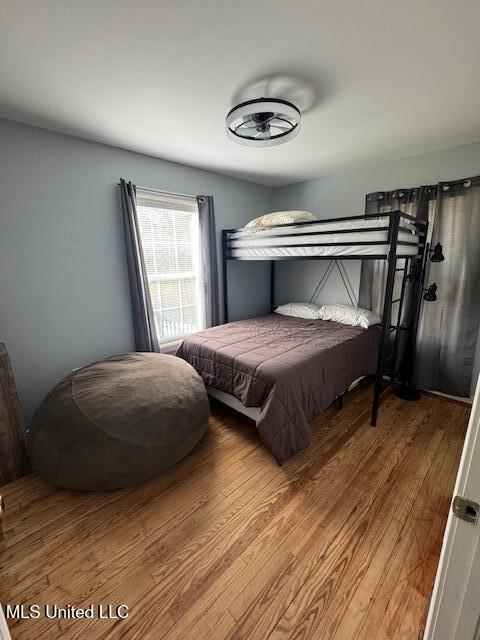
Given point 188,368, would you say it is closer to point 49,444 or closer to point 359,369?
point 49,444

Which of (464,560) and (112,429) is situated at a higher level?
(464,560)

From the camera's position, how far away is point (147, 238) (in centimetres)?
286

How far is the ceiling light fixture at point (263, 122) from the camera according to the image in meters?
1.61

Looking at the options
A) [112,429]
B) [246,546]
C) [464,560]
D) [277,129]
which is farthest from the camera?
[277,129]

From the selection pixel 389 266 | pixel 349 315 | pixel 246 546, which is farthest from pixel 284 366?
pixel 349 315

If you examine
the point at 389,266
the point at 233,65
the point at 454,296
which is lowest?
the point at 454,296

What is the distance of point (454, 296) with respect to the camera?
262 cm

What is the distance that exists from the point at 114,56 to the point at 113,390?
189cm

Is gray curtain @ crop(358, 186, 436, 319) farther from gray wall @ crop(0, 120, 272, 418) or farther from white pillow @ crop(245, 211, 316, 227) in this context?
gray wall @ crop(0, 120, 272, 418)

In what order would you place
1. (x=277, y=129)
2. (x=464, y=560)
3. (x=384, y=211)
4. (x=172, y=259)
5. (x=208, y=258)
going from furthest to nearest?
1. (x=208, y=258)
2. (x=172, y=259)
3. (x=384, y=211)
4. (x=277, y=129)
5. (x=464, y=560)

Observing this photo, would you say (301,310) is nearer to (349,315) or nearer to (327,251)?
(349,315)

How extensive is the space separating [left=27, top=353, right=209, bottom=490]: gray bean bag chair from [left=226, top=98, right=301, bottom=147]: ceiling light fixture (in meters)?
1.87

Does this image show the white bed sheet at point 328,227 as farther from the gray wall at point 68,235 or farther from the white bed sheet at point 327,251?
the gray wall at point 68,235

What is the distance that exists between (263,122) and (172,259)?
171 centimetres
